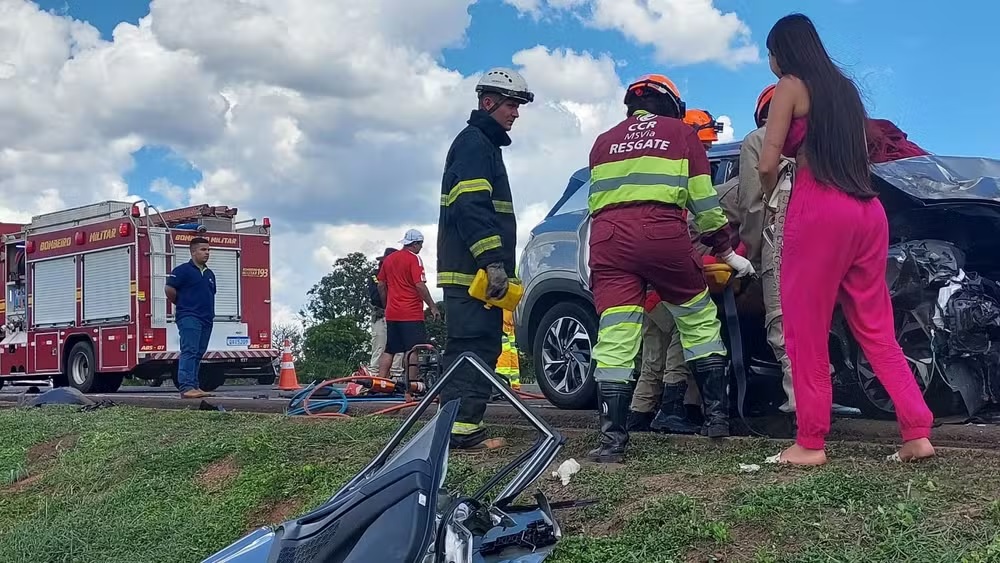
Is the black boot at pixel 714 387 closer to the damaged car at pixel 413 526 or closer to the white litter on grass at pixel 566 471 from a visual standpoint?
the white litter on grass at pixel 566 471

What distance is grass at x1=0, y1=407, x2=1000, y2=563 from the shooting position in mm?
3164

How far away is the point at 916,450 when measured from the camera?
399 cm

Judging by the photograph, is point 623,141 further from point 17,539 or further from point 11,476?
point 11,476

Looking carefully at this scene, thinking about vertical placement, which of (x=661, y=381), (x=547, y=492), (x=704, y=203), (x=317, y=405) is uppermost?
(x=704, y=203)

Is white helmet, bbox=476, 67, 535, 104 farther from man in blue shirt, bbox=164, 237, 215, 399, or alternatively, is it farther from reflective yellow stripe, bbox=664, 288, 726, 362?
man in blue shirt, bbox=164, 237, 215, 399

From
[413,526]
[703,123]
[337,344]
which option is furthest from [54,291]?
[413,526]

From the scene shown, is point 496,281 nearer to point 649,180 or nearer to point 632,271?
point 632,271

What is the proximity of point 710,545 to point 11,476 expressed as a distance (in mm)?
5051

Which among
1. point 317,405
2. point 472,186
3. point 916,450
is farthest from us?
point 317,405

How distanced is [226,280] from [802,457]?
49.1 ft

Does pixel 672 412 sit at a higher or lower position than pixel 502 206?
lower

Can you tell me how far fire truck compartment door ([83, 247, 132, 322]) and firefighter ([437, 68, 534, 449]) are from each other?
12538 millimetres

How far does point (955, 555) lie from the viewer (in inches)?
112

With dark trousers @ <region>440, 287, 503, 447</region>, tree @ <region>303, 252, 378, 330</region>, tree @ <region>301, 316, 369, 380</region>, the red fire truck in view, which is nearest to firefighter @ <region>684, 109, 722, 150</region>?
dark trousers @ <region>440, 287, 503, 447</region>
